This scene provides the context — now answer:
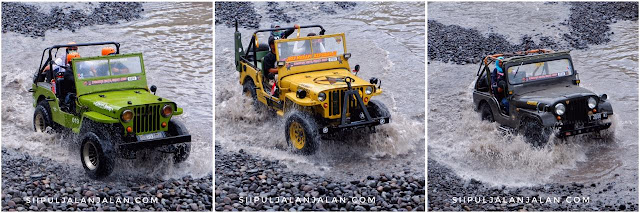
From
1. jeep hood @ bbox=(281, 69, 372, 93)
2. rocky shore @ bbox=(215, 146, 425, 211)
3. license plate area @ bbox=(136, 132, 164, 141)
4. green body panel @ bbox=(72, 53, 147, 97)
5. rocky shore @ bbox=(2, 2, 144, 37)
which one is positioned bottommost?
rocky shore @ bbox=(215, 146, 425, 211)

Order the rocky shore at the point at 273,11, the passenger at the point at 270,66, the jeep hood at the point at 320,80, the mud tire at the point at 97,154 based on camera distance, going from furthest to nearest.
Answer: the rocky shore at the point at 273,11 → the passenger at the point at 270,66 → the jeep hood at the point at 320,80 → the mud tire at the point at 97,154

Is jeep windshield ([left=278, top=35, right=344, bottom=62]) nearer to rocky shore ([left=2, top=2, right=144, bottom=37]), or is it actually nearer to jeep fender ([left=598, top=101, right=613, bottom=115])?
jeep fender ([left=598, top=101, right=613, bottom=115])

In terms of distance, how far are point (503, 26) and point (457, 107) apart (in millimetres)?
4652

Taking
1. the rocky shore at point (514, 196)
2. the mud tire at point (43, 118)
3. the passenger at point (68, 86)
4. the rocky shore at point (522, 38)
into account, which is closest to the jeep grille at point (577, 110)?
the rocky shore at point (514, 196)

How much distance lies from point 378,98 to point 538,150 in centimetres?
382

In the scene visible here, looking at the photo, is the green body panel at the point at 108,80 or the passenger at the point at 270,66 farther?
the passenger at the point at 270,66

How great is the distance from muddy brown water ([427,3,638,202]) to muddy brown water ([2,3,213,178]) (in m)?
3.50

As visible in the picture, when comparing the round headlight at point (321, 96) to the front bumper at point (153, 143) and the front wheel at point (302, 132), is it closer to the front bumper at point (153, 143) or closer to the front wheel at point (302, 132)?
the front wheel at point (302, 132)

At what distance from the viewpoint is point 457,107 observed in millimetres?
13453

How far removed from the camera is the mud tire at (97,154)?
980cm

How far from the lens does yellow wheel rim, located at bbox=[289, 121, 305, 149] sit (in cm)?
1110

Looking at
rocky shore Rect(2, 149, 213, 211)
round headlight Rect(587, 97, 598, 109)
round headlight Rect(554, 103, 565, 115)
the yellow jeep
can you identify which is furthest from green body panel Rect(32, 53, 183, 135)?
round headlight Rect(587, 97, 598, 109)

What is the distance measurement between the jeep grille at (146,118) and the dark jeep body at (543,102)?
4.93 m

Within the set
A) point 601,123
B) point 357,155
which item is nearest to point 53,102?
point 357,155
